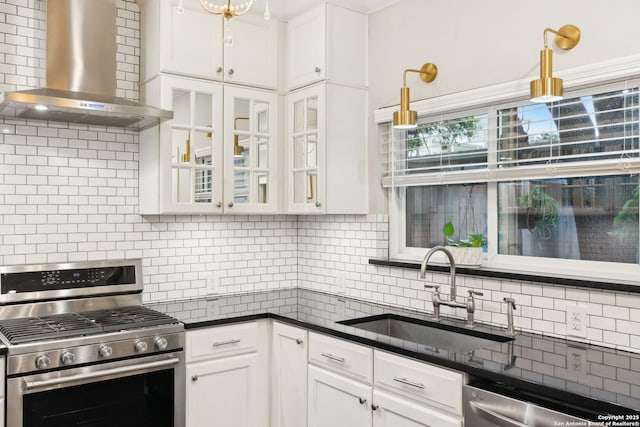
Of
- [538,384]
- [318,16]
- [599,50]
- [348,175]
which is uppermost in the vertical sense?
[318,16]

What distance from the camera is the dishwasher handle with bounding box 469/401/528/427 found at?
1871mm

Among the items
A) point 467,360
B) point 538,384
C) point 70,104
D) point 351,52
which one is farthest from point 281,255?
point 538,384

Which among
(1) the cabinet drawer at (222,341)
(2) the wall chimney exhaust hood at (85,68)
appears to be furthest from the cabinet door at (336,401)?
(2) the wall chimney exhaust hood at (85,68)

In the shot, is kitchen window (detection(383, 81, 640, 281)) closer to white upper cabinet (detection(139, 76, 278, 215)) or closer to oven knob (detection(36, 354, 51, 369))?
white upper cabinet (detection(139, 76, 278, 215))

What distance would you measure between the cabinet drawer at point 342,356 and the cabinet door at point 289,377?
0.29ft

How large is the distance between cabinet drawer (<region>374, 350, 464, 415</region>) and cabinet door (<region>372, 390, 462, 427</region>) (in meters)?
0.03

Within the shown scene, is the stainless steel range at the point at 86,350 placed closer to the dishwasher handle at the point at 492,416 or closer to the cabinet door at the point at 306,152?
the cabinet door at the point at 306,152

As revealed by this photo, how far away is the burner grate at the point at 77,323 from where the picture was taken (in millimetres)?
A: 2498

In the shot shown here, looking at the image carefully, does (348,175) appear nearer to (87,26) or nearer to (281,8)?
(281,8)

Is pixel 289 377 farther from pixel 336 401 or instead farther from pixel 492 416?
pixel 492 416

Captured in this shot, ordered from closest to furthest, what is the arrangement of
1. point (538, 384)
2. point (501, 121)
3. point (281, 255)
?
point (538, 384) < point (501, 121) < point (281, 255)

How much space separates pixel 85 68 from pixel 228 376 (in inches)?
72.1

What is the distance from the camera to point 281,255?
396 cm

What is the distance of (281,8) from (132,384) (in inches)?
95.3
